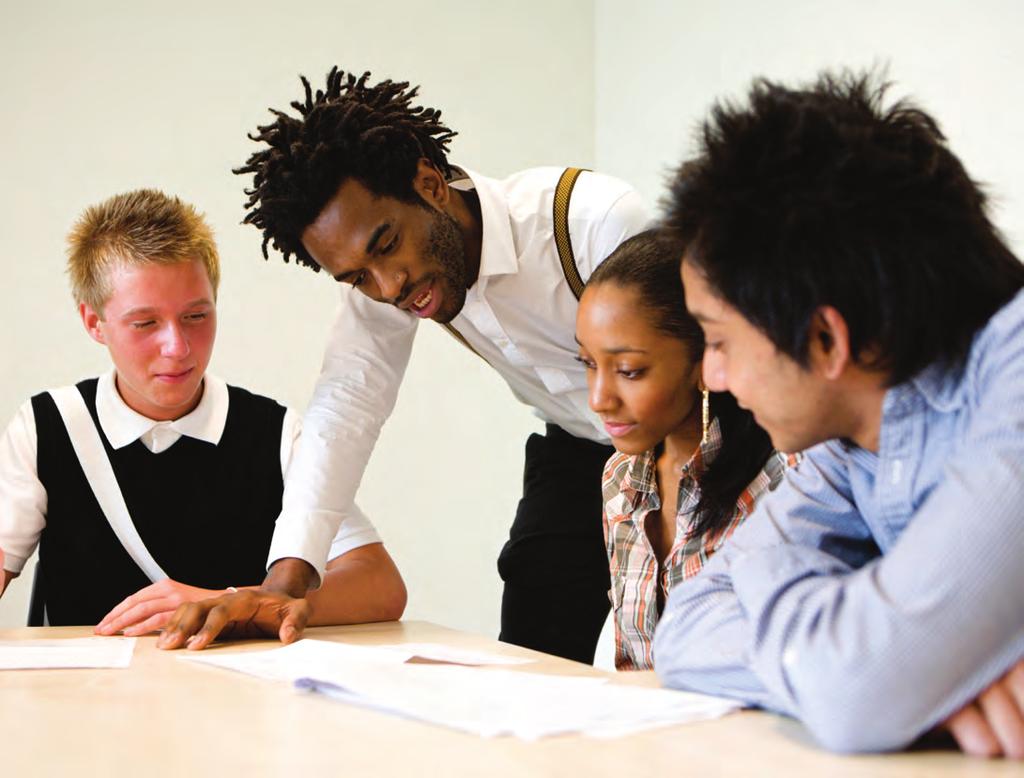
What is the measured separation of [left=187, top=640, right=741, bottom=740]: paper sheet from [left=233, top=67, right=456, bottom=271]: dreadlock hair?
82 centimetres

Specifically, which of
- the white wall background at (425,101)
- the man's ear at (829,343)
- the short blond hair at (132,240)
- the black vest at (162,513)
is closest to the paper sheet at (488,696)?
the man's ear at (829,343)

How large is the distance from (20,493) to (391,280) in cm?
81

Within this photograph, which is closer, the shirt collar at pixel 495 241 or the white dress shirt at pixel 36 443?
the shirt collar at pixel 495 241

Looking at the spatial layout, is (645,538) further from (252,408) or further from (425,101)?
(425,101)

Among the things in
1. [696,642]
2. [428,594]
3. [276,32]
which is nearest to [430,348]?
[428,594]

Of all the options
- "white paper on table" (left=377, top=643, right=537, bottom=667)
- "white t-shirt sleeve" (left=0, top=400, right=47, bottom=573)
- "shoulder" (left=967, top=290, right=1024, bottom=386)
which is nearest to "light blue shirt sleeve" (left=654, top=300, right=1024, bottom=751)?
"shoulder" (left=967, top=290, right=1024, bottom=386)

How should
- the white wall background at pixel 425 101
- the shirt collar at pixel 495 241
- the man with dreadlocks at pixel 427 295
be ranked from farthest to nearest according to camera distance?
the white wall background at pixel 425 101 < the shirt collar at pixel 495 241 < the man with dreadlocks at pixel 427 295

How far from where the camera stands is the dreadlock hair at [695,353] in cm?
155

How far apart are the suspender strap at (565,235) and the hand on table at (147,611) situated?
2.50 feet

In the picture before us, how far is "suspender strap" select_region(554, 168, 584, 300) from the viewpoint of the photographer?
1927mm

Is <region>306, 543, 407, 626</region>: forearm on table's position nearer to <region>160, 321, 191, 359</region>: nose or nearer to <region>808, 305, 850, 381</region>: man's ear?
<region>160, 321, 191, 359</region>: nose

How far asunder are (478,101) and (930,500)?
334cm

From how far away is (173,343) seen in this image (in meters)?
2.06

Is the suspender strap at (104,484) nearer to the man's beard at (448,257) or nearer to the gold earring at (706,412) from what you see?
the man's beard at (448,257)
